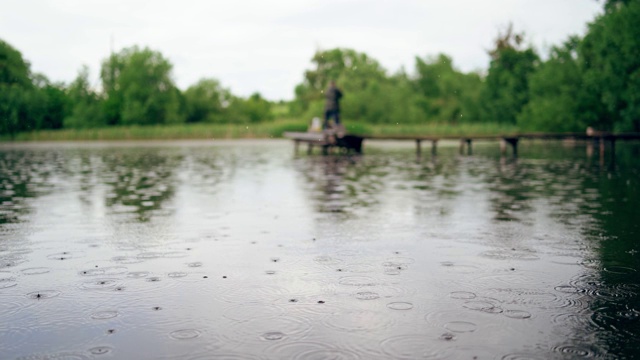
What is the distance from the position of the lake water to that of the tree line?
27416 mm

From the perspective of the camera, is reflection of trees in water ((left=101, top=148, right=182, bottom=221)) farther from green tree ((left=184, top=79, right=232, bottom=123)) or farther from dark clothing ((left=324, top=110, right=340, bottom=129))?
green tree ((left=184, top=79, right=232, bottom=123))

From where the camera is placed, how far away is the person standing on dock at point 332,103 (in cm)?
2731

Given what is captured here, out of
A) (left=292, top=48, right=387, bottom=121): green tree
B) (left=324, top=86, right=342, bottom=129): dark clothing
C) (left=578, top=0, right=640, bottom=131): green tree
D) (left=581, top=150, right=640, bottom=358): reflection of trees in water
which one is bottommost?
(left=581, top=150, right=640, bottom=358): reflection of trees in water

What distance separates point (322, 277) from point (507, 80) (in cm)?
5869

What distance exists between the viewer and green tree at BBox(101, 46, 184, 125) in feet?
250

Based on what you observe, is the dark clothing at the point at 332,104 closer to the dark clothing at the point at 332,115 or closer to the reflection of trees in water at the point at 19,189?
the dark clothing at the point at 332,115

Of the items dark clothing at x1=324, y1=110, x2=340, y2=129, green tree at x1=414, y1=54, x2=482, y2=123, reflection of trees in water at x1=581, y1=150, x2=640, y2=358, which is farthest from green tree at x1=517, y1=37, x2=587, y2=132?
reflection of trees in water at x1=581, y1=150, x2=640, y2=358

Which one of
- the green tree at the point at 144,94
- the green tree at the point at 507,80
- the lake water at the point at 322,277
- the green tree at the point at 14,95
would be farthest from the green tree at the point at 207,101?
the lake water at the point at 322,277

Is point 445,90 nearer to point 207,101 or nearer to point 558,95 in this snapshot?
point 207,101

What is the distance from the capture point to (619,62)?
1325 inches

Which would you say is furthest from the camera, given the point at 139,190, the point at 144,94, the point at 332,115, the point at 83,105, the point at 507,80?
the point at 144,94

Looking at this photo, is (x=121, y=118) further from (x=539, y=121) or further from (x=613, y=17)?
(x=613, y=17)

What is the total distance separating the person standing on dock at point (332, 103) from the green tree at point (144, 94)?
51.7m

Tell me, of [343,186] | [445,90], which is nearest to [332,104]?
[343,186]
